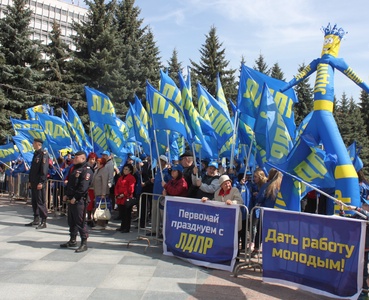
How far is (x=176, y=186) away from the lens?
25.1 feet

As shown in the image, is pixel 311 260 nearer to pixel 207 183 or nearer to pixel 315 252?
pixel 315 252

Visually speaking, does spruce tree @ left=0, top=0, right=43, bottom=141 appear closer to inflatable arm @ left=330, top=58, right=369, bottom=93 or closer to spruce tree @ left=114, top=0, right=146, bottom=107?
spruce tree @ left=114, top=0, right=146, bottom=107

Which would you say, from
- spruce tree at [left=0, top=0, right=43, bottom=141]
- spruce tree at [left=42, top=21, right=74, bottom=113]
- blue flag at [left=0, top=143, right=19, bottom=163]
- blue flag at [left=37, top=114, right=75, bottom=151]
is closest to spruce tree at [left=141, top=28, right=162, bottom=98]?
spruce tree at [left=42, top=21, right=74, bottom=113]

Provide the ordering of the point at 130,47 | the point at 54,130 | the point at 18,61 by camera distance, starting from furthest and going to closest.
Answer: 1. the point at 130,47
2. the point at 18,61
3. the point at 54,130

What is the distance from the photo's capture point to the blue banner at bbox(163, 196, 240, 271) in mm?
6262

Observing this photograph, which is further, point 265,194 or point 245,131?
point 245,131

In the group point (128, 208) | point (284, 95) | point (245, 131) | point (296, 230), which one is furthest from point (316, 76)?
point (128, 208)

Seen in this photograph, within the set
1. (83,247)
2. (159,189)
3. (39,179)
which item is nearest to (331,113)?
(159,189)

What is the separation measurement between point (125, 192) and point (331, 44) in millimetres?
5545

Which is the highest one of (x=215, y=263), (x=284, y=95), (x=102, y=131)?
(x=284, y=95)

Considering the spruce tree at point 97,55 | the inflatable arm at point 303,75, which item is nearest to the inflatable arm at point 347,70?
the inflatable arm at point 303,75

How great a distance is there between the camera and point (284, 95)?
323 inches

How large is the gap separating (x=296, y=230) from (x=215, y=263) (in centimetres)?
164

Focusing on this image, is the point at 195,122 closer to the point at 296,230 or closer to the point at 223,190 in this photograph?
the point at 223,190
